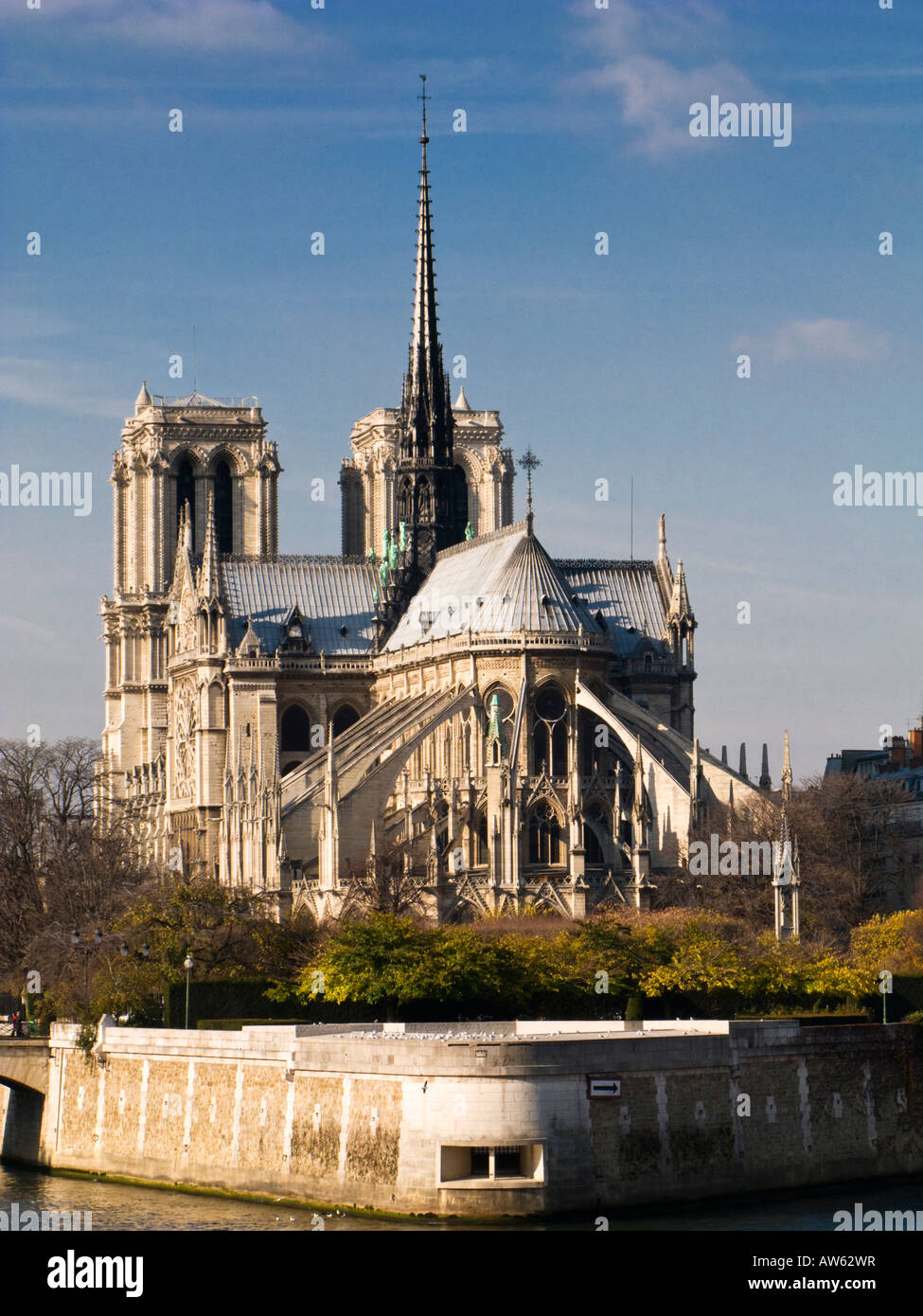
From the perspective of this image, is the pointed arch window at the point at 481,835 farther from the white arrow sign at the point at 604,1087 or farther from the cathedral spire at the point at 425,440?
the white arrow sign at the point at 604,1087

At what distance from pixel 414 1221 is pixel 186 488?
92.8 m

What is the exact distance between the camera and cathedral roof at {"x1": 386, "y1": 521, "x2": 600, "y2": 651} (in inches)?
4077

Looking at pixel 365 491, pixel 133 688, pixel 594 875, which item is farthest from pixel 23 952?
pixel 365 491

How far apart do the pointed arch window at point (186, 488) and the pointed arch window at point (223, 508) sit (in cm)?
129

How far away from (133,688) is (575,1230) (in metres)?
91.7

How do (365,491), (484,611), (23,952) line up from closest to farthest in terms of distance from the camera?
(23,952) < (484,611) < (365,491)

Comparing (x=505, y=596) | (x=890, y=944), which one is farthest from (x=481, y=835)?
(x=890, y=944)

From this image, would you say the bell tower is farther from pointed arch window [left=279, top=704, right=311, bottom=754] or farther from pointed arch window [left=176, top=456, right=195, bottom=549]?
pointed arch window [left=279, top=704, right=311, bottom=754]

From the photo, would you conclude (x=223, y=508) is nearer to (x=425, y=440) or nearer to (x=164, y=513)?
(x=164, y=513)

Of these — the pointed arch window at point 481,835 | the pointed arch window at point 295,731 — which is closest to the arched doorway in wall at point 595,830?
the pointed arch window at point 481,835

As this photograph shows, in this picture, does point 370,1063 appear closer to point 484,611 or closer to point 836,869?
point 836,869
